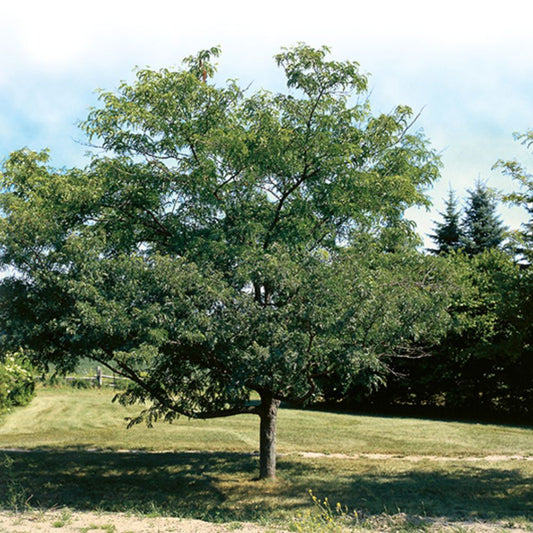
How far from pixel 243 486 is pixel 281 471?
4.33ft

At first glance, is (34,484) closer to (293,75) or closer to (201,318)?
(201,318)

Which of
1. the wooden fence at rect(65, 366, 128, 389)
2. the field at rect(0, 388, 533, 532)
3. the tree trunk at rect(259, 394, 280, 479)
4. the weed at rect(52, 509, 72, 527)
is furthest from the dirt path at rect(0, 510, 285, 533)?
the wooden fence at rect(65, 366, 128, 389)

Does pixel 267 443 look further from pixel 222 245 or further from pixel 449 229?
pixel 449 229

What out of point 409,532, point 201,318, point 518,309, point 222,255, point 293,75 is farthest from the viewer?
point 518,309

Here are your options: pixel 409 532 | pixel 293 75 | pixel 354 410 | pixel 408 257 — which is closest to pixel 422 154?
pixel 408 257

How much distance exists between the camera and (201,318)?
7.39 metres

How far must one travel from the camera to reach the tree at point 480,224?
2820cm

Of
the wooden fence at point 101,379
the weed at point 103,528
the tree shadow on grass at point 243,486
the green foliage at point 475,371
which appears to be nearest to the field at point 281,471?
the tree shadow on grass at point 243,486

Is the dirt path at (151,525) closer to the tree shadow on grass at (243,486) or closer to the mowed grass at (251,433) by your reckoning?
the tree shadow on grass at (243,486)

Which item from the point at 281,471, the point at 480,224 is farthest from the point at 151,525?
the point at 480,224

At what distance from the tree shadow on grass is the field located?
0.03 m

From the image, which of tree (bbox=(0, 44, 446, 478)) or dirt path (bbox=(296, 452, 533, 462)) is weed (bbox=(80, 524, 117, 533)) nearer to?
tree (bbox=(0, 44, 446, 478))

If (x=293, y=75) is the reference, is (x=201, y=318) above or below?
below

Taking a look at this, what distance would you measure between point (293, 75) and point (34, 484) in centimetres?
812
